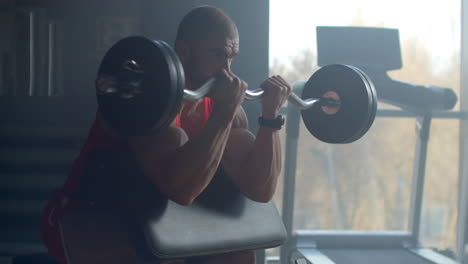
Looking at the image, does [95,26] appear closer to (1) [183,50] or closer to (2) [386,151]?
→ (1) [183,50]

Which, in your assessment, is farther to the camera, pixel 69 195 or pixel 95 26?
pixel 95 26

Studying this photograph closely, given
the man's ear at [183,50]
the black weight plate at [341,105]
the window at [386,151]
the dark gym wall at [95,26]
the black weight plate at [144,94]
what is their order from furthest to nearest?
the window at [386,151] → the dark gym wall at [95,26] → the black weight plate at [341,105] → the man's ear at [183,50] → the black weight plate at [144,94]

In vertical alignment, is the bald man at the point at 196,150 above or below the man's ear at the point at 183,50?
below

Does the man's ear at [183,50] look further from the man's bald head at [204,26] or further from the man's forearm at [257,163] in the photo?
the man's forearm at [257,163]

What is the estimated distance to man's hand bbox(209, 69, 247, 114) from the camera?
0.90m

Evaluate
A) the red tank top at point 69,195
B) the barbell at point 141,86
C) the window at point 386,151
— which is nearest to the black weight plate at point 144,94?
the barbell at point 141,86

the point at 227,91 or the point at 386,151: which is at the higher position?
the point at 227,91

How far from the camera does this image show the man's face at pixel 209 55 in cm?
102

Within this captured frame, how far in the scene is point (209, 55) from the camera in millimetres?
1025

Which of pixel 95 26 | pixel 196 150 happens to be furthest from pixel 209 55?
pixel 95 26

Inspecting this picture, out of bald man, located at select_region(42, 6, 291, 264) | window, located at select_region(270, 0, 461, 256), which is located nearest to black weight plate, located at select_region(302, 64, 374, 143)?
bald man, located at select_region(42, 6, 291, 264)

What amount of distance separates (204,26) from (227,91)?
0.18 metres

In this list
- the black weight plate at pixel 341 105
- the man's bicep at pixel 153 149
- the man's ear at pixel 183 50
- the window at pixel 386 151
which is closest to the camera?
the man's bicep at pixel 153 149

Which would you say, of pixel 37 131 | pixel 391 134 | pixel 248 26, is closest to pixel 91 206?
pixel 37 131
